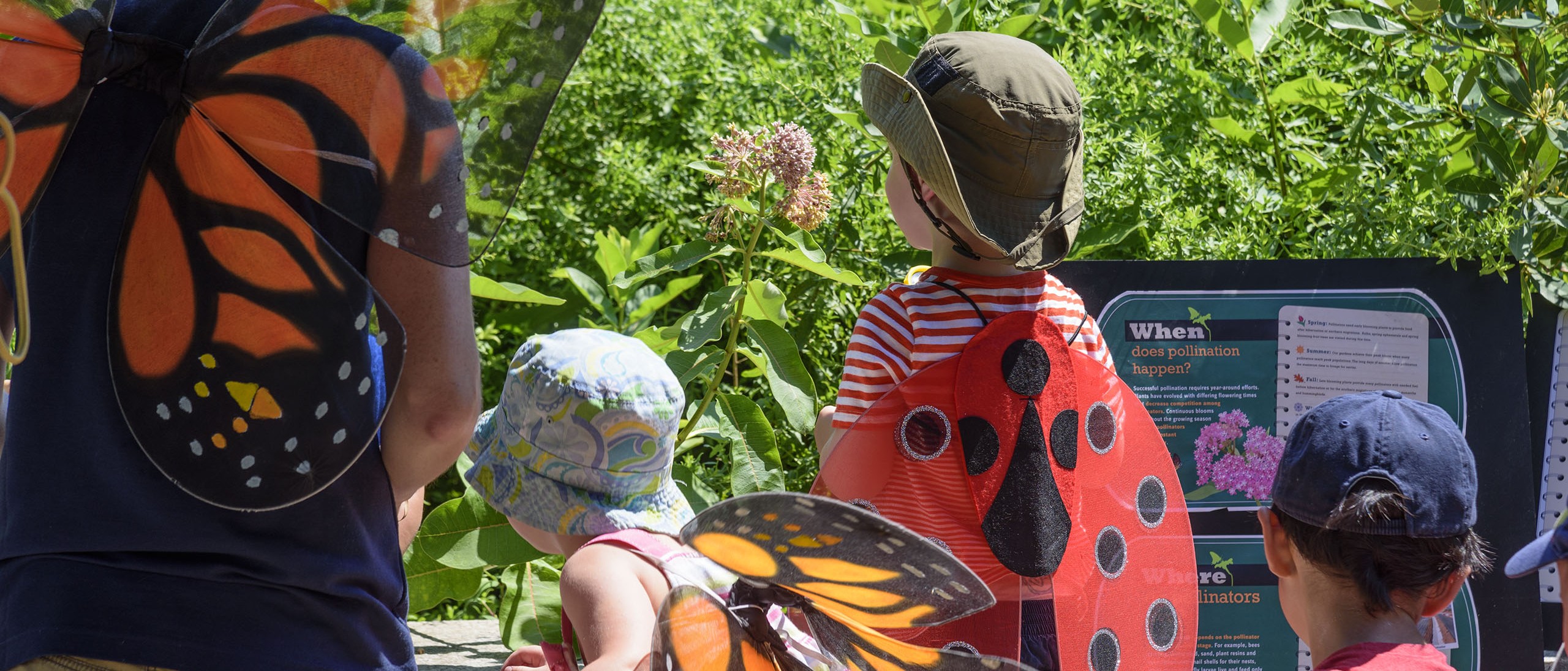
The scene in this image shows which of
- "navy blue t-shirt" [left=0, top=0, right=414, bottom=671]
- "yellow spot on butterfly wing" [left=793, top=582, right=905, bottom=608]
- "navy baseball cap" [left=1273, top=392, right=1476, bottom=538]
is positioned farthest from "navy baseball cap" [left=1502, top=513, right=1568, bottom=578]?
"navy blue t-shirt" [left=0, top=0, right=414, bottom=671]

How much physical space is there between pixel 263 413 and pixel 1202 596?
1.80 metres

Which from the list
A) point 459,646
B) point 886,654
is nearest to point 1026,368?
point 886,654

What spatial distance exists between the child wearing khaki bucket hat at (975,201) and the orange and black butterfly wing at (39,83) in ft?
3.28

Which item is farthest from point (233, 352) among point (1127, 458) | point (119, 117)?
point (1127, 458)

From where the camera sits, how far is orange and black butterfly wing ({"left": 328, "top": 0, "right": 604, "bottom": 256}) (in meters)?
1.15

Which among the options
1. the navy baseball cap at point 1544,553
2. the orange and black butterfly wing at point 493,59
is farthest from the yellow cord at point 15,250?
the navy baseball cap at point 1544,553

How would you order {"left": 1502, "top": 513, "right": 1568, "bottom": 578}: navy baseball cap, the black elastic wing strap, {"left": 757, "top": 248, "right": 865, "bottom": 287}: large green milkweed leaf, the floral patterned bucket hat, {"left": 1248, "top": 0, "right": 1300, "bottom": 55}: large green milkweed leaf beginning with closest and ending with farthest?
{"left": 1502, "top": 513, "right": 1568, "bottom": 578}: navy baseball cap < the floral patterned bucket hat < the black elastic wing strap < {"left": 757, "top": 248, "right": 865, "bottom": 287}: large green milkweed leaf < {"left": 1248, "top": 0, "right": 1300, "bottom": 55}: large green milkweed leaf

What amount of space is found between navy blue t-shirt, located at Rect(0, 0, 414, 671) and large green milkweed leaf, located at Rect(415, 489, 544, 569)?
1.44m

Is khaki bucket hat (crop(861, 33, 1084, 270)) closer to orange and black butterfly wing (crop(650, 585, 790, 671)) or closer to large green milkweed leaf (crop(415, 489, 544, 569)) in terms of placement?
orange and black butterfly wing (crop(650, 585, 790, 671))

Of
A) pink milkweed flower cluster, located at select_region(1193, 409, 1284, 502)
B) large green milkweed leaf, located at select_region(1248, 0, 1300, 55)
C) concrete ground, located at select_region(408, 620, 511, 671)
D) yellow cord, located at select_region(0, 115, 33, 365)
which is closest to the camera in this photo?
yellow cord, located at select_region(0, 115, 33, 365)

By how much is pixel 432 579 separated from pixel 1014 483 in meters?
1.53

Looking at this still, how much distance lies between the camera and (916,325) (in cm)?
183

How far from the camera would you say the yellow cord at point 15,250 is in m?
1.01

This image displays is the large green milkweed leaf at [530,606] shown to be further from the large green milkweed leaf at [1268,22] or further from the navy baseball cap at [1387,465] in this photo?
the large green milkweed leaf at [1268,22]
